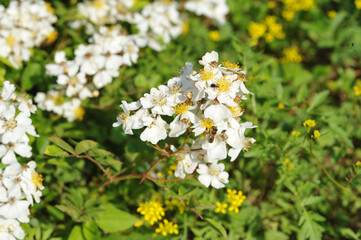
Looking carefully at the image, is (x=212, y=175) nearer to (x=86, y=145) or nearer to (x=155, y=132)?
(x=155, y=132)

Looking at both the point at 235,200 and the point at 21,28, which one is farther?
the point at 21,28

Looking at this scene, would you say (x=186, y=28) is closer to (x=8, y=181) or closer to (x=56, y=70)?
(x=56, y=70)

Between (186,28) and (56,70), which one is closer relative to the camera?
(56,70)

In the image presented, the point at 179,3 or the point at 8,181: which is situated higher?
the point at 179,3

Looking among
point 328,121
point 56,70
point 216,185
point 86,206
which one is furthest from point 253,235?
point 56,70

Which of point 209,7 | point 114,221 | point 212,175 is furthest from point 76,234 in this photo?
point 209,7

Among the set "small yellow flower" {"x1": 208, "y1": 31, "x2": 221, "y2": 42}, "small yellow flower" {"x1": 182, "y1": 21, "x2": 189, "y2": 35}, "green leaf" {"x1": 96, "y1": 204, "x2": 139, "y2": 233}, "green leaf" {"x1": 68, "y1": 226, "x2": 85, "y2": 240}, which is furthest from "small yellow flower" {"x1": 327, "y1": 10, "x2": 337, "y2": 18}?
"green leaf" {"x1": 68, "y1": 226, "x2": 85, "y2": 240}
